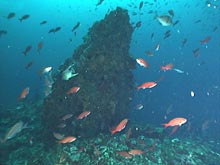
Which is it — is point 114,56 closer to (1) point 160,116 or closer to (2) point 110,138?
(2) point 110,138

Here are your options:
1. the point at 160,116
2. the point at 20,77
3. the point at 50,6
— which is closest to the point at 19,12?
the point at 50,6

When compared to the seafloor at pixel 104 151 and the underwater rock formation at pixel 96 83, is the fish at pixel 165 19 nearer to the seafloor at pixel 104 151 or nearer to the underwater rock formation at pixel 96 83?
the underwater rock formation at pixel 96 83

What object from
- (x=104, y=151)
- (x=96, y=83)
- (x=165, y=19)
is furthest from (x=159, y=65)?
(x=104, y=151)

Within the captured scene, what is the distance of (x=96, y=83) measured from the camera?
12.7 meters

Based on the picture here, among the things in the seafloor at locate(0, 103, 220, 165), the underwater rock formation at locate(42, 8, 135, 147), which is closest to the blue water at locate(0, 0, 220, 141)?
the underwater rock formation at locate(42, 8, 135, 147)

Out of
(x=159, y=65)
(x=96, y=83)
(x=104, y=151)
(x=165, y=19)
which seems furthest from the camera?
(x=159, y=65)

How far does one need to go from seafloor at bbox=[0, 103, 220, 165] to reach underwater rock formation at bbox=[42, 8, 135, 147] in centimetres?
74

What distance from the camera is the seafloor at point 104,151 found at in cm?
1056

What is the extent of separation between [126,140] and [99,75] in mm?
3258

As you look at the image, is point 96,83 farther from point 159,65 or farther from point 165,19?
point 159,65

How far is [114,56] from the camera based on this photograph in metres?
13.1

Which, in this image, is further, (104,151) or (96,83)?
(96,83)

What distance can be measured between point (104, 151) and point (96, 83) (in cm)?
334

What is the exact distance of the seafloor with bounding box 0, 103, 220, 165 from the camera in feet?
34.7
